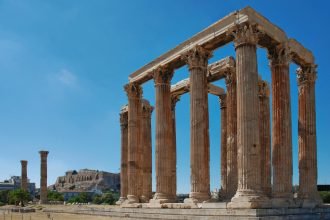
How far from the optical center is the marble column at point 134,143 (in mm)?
50094

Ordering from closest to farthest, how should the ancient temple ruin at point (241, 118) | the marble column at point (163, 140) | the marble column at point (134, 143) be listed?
the ancient temple ruin at point (241, 118) < the marble column at point (163, 140) < the marble column at point (134, 143)

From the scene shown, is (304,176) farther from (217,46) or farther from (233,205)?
(217,46)

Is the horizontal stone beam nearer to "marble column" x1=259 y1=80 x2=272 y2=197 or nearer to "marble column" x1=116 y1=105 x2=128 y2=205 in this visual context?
"marble column" x1=259 y1=80 x2=272 y2=197

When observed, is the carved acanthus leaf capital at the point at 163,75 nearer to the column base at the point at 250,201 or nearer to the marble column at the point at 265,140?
the marble column at the point at 265,140

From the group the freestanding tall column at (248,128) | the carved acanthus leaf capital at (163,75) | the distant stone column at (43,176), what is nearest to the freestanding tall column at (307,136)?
the freestanding tall column at (248,128)

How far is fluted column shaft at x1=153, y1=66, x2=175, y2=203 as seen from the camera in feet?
140

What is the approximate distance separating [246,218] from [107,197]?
107014 millimetres

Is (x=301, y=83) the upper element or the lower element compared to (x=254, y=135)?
A: upper

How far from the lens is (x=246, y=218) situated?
97.6 feet

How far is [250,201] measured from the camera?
3161 centimetres

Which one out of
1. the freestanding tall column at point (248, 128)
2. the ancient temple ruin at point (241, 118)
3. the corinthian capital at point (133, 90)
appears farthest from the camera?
the corinthian capital at point (133, 90)

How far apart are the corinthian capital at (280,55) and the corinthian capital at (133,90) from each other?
1740 centimetres

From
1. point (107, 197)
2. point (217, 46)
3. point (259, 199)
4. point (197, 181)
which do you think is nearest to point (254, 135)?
point (259, 199)

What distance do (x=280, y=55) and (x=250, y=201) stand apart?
1335 centimetres
